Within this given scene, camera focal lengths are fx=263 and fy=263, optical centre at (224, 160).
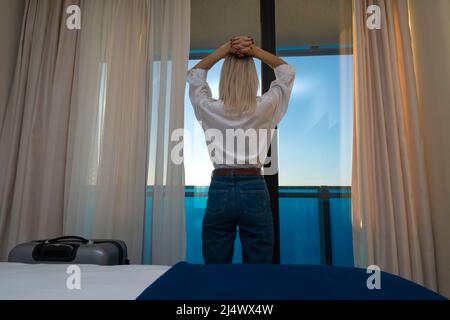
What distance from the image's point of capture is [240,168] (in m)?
1.14

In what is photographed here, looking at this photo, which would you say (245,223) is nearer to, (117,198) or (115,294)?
(115,294)

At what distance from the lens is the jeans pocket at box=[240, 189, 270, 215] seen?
111 cm

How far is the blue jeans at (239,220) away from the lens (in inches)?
43.7

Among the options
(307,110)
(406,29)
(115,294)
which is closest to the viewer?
(115,294)

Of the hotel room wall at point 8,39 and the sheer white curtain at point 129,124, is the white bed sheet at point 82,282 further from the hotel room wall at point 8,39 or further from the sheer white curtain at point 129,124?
the hotel room wall at point 8,39

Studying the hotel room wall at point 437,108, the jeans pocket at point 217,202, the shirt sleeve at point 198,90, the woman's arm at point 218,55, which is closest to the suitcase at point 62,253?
the jeans pocket at point 217,202

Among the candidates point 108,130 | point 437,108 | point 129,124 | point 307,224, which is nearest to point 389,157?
point 437,108

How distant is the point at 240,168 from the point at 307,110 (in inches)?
40.9

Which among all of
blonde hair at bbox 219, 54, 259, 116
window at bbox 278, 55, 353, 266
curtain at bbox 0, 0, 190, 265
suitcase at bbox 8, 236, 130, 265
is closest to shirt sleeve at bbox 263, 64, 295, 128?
blonde hair at bbox 219, 54, 259, 116

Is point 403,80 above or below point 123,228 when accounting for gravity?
above

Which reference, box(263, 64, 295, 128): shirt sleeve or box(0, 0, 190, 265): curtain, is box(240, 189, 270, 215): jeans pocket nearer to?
box(263, 64, 295, 128): shirt sleeve

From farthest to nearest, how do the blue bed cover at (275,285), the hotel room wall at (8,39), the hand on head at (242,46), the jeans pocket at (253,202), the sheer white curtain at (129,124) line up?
the hotel room wall at (8,39), the sheer white curtain at (129,124), the hand on head at (242,46), the jeans pocket at (253,202), the blue bed cover at (275,285)

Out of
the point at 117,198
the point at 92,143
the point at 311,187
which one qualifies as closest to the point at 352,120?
the point at 311,187

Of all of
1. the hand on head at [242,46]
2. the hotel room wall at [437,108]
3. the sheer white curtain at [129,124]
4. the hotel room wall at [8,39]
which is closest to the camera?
the hand on head at [242,46]
